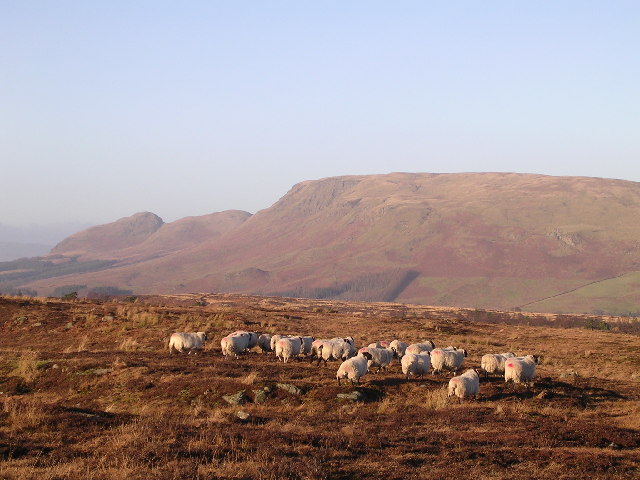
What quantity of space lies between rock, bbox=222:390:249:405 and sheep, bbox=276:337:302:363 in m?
7.05

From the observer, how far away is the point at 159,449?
1119 centimetres

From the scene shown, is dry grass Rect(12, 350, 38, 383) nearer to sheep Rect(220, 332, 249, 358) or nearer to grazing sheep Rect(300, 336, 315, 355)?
sheep Rect(220, 332, 249, 358)

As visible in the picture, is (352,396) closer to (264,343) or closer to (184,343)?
(184,343)

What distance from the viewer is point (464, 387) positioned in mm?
18672

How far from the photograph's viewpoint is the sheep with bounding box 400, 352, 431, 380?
72.5ft

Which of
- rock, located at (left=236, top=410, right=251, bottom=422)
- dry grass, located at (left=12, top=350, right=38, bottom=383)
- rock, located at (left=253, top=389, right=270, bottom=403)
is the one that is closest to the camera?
rock, located at (left=236, top=410, right=251, bottom=422)

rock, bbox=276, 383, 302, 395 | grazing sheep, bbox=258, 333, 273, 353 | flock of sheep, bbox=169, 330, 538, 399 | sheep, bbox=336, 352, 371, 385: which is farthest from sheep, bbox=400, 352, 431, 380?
grazing sheep, bbox=258, 333, 273, 353

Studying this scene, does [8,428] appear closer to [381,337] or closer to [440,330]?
[381,337]

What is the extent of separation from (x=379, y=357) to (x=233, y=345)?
Result: 6839 mm

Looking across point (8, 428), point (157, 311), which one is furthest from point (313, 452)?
point (157, 311)

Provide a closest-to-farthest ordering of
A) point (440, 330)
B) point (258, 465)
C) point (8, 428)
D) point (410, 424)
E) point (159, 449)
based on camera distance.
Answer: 1. point (258, 465)
2. point (159, 449)
3. point (8, 428)
4. point (410, 424)
5. point (440, 330)

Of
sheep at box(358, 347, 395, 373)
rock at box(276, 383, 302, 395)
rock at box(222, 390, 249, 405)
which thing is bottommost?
rock at box(222, 390, 249, 405)

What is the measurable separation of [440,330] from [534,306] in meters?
136

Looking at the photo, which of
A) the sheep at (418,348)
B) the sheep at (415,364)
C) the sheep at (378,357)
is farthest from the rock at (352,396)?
the sheep at (418,348)
